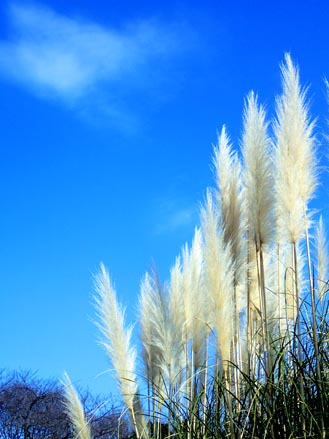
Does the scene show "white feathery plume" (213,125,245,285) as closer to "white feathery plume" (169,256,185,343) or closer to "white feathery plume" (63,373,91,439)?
"white feathery plume" (169,256,185,343)

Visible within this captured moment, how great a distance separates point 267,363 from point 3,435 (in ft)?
37.6

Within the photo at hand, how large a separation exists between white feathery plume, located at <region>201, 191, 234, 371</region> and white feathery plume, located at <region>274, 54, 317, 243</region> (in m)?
0.40

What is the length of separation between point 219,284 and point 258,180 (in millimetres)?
737

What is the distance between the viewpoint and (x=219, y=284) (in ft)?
13.0

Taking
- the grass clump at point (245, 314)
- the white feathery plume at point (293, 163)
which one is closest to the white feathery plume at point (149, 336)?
the grass clump at point (245, 314)

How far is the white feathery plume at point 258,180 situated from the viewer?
4293 mm

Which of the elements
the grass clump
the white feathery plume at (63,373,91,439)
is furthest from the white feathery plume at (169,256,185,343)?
the white feathery plume at (63,373,91,439)

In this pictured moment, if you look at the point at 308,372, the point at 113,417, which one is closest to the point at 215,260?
the point at 308,372

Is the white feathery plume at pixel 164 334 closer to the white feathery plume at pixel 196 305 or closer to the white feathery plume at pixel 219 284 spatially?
the white feathery plume at pixel 196 305

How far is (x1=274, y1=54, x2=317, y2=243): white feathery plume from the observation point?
4.08 m

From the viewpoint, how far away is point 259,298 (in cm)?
471

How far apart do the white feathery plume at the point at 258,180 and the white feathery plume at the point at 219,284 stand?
0.23m

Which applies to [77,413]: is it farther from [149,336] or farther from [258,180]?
[258,180]

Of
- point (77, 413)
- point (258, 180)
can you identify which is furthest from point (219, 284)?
point (77, 413)
